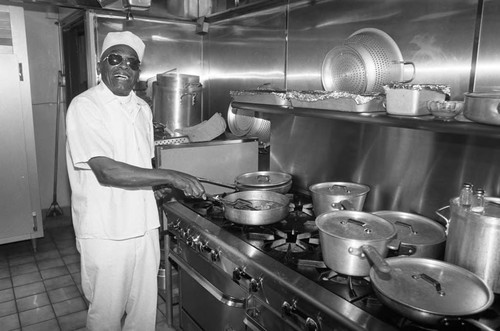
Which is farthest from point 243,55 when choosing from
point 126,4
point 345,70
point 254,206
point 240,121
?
point 254,206

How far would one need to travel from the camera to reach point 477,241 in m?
1.08

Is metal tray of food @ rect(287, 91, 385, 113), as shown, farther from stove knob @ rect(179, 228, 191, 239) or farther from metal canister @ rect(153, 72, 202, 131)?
metal canister @ rect(153, 72, 202, 131)

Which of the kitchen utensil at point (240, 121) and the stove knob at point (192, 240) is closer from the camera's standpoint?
the stove knob at point (192, 240)

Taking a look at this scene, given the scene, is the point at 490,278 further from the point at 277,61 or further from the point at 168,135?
the point at 168,135

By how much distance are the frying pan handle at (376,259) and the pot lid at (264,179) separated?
89 centimetres

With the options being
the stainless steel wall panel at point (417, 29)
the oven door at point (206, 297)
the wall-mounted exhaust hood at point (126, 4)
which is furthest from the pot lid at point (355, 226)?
the wall-mounted exhaust hood at point (126, 4)

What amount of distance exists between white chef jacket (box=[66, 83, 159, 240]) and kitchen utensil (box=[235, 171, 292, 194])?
1.68ft

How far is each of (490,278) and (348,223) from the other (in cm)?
43

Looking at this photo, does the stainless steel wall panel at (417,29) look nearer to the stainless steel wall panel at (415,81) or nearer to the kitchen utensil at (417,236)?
the stainless steel wall panel at (415,81)

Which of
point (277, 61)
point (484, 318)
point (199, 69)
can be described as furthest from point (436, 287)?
point (199, 69)

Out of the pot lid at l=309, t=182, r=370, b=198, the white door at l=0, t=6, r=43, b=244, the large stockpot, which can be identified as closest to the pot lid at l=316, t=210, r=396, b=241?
the large stockpot

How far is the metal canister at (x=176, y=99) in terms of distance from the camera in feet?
8.77

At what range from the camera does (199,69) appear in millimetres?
3252

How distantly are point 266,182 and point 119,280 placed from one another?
840mm
